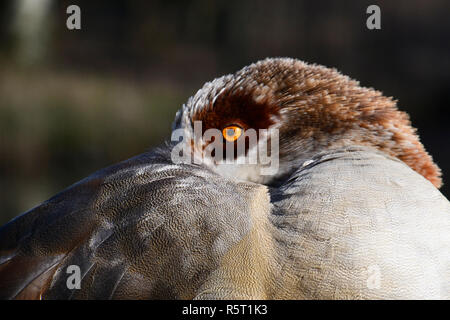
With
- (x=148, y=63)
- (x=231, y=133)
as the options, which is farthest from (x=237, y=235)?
(x=148, y=63)

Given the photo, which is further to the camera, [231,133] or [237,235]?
[231,133]

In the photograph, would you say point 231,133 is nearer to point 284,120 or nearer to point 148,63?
point 284,120

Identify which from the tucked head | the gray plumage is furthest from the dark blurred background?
the gray plumage

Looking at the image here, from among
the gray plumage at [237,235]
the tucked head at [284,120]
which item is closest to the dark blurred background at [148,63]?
the tucked head at [284,120]

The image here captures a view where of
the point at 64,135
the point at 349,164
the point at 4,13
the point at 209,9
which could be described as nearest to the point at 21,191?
the point at 64,135


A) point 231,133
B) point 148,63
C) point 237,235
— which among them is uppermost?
point 148,63

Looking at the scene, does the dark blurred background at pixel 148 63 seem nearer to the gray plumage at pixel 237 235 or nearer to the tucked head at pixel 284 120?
the tucked head at pixel 284 120
